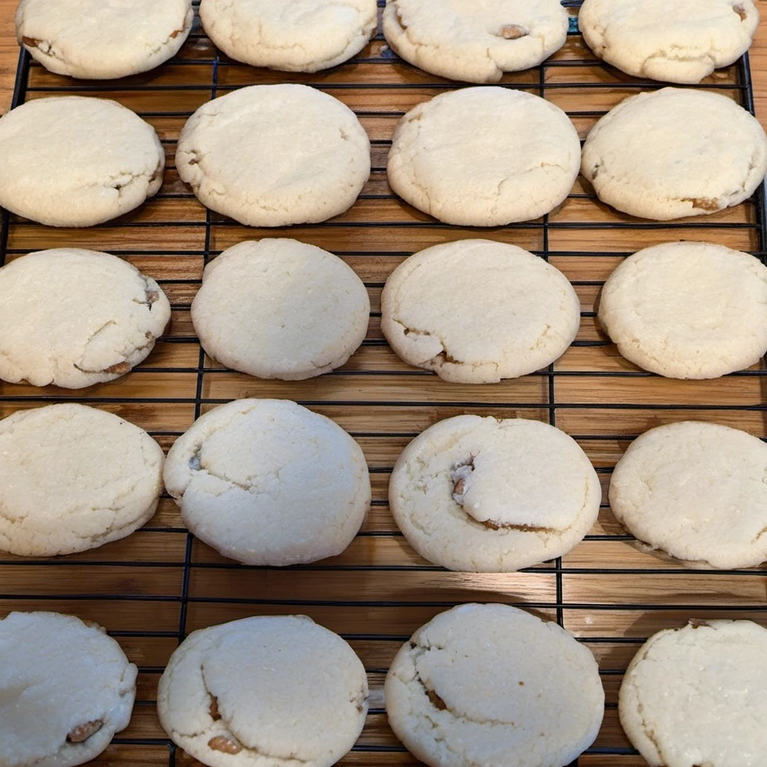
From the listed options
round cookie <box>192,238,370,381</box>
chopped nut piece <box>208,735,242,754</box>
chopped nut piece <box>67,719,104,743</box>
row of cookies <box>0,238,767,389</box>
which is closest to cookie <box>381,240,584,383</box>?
row of cookies <box>0,238,767,389</box>

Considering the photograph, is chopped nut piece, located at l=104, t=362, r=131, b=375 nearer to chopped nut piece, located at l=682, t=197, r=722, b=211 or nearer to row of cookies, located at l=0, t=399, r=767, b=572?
row of cookies, located at l=0, t=399, r=767, b=572

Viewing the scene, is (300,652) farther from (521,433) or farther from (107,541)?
(521,433)

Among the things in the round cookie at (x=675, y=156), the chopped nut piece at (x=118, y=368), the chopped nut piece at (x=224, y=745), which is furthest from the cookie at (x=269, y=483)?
the round cookie at (x=675, y=156)

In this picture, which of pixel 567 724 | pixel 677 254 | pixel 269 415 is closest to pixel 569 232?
pixel 677 254

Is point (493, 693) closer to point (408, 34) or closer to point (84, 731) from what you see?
point (84, 731)

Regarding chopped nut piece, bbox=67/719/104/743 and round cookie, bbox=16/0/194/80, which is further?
round cookie, bbox=16/0/194/80

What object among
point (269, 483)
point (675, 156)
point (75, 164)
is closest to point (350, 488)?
point (269, 483)
